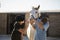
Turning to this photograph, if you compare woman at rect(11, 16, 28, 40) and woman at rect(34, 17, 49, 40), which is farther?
woman at rect(34, 17, 49, 40)

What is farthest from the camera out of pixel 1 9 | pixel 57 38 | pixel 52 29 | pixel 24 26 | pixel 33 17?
pixel 52 29

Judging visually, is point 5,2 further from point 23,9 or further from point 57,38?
point 57,38

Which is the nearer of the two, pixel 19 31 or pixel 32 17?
pixel 19 31

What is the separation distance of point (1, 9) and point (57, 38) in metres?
2.35

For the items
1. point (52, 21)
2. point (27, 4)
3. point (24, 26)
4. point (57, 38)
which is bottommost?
point (57, 38)

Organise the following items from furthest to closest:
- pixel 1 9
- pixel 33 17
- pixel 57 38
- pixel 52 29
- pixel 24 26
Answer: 1. pixel 52 29
2. pixel 57 38
3. pixel 1 9
4. pixel 33 17
5. pixel 24 26

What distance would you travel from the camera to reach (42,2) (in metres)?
1.17

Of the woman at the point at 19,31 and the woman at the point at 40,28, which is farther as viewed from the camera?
the woman at the point at 40,28

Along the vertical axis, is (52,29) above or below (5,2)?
Result: below

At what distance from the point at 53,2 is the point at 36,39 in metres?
0.37

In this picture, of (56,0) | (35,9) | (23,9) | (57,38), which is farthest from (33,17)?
(57,38)

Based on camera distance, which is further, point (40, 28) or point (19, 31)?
point (40, 28)

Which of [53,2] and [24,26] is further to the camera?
[53,2]

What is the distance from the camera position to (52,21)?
12.3 feet
